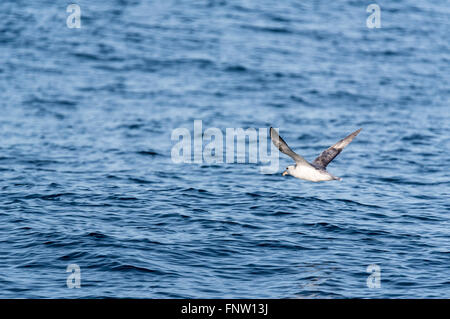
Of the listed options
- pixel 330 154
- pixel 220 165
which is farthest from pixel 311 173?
pixel 220 165

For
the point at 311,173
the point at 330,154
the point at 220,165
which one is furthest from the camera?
the point at 220,165

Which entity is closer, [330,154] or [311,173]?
[311,173]

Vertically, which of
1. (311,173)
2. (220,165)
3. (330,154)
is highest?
(330,154)

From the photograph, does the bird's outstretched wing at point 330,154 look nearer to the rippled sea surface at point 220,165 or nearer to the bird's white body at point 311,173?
the bird's white body at point 311,173

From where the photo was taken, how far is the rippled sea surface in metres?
17.3

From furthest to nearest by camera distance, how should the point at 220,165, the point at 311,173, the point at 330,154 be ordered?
the point at 220,165 < the point at 330,154 < the point at 311,173

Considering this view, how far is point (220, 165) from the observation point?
26344mm

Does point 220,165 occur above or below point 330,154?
below

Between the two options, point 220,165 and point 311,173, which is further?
point 220,165

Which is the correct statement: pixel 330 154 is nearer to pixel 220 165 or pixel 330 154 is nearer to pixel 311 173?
pixel 311 173

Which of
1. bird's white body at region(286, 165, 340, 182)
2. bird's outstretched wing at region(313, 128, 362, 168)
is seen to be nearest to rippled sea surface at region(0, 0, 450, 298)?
bird's white body at region(286, 165, 340, 182)

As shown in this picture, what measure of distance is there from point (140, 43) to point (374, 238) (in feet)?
89.0

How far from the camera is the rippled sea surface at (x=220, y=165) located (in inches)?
682

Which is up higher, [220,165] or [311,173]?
[311,173]
